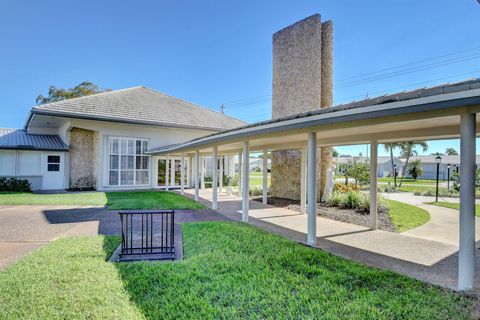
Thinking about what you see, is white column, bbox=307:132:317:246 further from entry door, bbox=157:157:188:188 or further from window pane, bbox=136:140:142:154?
window pane, bbox=136:140:142:154

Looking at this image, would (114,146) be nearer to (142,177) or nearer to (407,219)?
(142,177)

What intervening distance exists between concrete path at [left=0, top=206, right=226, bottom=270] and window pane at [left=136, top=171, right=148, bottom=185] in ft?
27.1

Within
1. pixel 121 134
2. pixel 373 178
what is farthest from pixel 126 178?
pixel 373 178

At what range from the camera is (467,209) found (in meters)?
3.99

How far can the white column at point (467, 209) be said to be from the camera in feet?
12.9

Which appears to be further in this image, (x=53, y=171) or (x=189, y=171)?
(x=189, y=171)

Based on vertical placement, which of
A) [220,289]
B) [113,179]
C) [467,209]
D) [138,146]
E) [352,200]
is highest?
[138,146]

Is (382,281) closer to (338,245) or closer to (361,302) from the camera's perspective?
(361,302)

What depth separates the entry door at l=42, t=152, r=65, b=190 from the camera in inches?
746

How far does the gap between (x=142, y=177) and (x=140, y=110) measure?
520 centimetres

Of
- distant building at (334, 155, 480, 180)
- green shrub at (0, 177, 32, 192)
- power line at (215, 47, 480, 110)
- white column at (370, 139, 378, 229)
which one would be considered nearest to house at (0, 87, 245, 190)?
green shrub at (0, 177, 32, 192)

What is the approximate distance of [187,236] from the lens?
714 centimetres

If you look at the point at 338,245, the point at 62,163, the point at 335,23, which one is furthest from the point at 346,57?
the point at 62,163

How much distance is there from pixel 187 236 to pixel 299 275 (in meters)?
3.59
